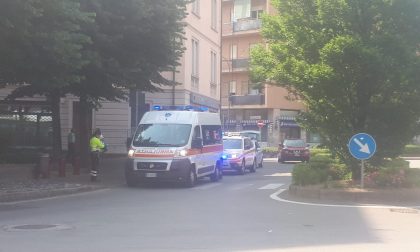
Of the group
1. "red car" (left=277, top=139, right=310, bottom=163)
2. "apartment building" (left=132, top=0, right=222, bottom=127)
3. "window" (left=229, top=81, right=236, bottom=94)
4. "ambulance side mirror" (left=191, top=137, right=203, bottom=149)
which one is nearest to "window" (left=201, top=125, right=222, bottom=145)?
"ambulance side mirror" (left=191, top=137, right=203, bottom=149)

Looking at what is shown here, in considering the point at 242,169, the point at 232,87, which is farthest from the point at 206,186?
the point at 232,87

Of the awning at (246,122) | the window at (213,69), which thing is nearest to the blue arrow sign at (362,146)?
the window at (213,69)

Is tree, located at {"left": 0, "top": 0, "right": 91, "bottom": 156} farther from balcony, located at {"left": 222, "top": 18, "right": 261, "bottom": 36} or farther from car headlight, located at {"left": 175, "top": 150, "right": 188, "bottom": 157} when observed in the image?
balcony, located at {"left": 222, "top": 18, "right": 261, "bottom": 36}

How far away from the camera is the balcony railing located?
60.5 meters

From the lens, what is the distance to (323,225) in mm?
11164

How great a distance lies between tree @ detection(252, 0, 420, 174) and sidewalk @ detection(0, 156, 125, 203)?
254 inches

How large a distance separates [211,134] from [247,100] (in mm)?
39178

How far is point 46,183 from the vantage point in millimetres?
18938

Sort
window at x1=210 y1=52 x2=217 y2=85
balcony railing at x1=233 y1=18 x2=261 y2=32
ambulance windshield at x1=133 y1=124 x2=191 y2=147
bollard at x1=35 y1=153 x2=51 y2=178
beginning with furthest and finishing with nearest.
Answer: balcony railing at x1=233 y1=18 x2=261 y2=32, window at x1=210 y1=52 x2=217 y2=85, bollard at x1=35 y1=153 x2=51 y2=178, ambulance windshield at x1=133 y1=124 x2=191 y2=147

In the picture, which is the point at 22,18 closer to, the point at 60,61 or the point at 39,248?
the point at 60,61

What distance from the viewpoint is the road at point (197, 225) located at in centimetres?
910

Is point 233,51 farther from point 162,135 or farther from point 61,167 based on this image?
point 162,135

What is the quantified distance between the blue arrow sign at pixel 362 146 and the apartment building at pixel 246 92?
43971 millimetres

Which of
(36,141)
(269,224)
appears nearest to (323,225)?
(269,224)
